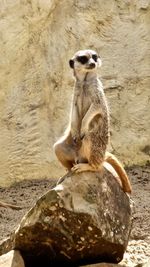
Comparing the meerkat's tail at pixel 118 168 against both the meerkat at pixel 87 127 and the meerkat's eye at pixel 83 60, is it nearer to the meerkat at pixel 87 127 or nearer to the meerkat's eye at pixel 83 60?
the meerkat at pixel 87 127

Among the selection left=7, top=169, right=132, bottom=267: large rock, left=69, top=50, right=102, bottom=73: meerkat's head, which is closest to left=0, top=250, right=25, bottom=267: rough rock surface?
left=7, top=169, right=132, bottom=267: large rock

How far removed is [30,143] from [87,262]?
297cm

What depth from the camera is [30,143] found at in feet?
28.0

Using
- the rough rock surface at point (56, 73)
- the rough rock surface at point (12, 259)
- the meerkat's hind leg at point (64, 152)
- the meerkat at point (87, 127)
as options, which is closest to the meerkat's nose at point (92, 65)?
the meerkat at point (87, 127)

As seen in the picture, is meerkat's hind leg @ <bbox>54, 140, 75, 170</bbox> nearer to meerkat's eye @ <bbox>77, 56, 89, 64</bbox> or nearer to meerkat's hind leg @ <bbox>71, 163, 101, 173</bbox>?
meerkat's hind leg @ <bbox>71, 163, 101, 173</bbox>

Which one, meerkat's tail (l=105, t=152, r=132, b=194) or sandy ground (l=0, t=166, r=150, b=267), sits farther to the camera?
sandy ground (l=0, t=166, r=150, b=267)

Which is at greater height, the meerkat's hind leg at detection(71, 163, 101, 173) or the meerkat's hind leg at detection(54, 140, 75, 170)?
the meerkat's hind leg at detection(54, 140, 75, 170)

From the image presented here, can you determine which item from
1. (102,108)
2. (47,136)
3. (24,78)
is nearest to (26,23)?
(24,78)

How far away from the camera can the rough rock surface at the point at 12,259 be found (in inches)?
218

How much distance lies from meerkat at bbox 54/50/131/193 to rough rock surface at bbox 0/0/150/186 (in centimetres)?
278

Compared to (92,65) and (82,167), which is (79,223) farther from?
(92,65)

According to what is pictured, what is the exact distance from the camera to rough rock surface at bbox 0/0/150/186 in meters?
8.53

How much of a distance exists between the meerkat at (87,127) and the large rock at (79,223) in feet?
0.41

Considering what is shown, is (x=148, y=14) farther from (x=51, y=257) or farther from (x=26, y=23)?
(x=51, y=257)
